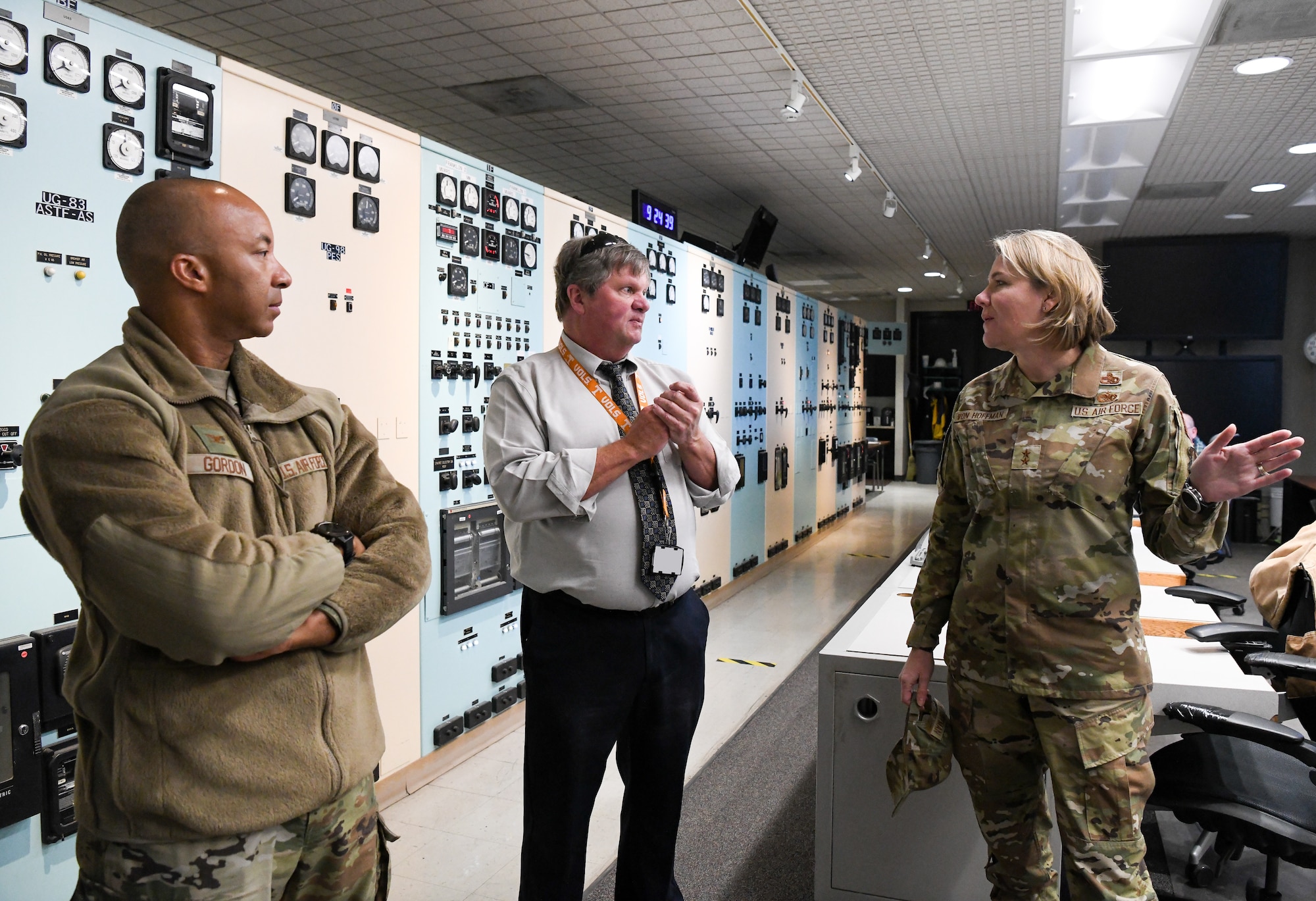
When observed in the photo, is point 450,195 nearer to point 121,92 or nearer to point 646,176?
point 121,92

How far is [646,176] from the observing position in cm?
708

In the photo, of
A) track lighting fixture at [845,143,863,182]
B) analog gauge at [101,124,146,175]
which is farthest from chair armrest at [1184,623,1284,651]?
track lighting fixture at [845,143,863,182]

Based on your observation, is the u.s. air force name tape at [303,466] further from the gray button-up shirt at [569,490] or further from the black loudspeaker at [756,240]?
the black loudspeaker at [756,240]

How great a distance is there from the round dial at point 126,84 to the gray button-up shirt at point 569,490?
1.22 metres

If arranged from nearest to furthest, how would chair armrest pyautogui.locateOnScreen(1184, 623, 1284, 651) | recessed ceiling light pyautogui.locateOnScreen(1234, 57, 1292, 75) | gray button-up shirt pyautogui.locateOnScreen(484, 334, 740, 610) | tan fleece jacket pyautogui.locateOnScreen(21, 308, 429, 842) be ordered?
tan fleece jacket pyautogui.locateOnScreen(21, 308, 429, 842) → gray button-up shirt pyautogui.locateOnScreen(484, 334, 740, 610) → chair armrest pyautogui.locateOnScreen(1184, 623, 1284, 651) → recessed ceiling light pyautogui.locateOnScreen(1234, 57, 1292, 75)

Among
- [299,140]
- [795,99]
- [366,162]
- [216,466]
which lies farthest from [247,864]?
[795,99]

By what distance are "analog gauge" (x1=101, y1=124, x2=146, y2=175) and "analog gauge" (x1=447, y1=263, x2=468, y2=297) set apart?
4.06 ft

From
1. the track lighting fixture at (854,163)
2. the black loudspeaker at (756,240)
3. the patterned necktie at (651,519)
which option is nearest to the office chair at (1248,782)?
the patterned necktie at (651,519)

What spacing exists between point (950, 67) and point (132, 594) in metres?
4.76

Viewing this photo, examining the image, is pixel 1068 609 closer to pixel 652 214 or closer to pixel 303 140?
pixel 303 140

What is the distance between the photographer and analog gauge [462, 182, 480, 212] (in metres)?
3.32

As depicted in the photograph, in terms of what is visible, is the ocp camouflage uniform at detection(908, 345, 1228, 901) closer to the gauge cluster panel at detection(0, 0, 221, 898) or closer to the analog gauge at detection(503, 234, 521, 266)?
the gauge cluster panel at detection(0, 0, 221, 898)

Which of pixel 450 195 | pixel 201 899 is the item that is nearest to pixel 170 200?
pixel 201 899

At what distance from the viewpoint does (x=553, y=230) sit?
154 inches
